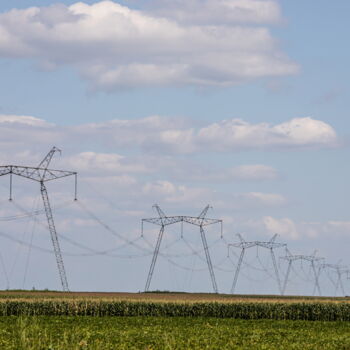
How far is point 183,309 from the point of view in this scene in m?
86.5

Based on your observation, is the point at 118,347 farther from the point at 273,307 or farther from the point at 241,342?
the point at 273,307

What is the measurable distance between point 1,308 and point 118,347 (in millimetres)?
43987

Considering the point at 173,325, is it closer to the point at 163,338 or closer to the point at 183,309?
the point at 183,309

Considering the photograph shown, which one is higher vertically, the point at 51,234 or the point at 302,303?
the point at 51,234

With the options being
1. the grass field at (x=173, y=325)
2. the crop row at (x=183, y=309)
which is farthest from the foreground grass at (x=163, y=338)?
the crop row at (x=183, y=309)

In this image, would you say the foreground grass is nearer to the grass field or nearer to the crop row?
the grass field

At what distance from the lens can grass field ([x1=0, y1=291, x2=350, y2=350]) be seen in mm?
45125

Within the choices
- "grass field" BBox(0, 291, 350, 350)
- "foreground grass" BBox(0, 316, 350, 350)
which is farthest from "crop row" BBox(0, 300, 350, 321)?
"foreground grass" BBox(0, 316, 350, 350)

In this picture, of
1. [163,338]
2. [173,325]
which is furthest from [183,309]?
[163,338]

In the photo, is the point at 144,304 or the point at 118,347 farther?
the point at 144,304

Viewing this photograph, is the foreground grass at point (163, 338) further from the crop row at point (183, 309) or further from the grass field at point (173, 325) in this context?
the crop row at point (183, 309)

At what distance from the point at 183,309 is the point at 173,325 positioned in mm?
19486

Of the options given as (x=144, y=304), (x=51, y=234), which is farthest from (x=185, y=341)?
(x=51, y=234)

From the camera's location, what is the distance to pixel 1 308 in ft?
275
